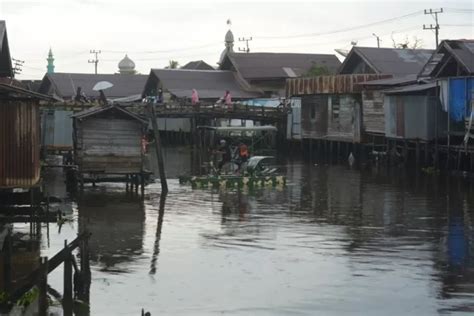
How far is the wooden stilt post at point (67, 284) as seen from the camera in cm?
1074

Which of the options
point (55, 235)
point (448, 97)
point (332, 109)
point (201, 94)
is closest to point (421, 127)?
point (448, 97)

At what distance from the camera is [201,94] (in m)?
56.5

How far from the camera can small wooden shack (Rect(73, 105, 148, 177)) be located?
80.6ft

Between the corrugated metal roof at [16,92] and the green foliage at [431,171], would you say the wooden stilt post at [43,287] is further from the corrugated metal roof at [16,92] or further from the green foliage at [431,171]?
the green foliage at [431,171]

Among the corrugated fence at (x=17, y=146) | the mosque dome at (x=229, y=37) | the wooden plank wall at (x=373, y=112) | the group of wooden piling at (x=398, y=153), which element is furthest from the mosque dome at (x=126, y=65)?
the corrugated fence at (x=17, y=146)

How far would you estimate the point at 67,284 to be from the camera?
11055 mm

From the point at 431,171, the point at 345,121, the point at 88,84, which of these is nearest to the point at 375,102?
the point at 345,121

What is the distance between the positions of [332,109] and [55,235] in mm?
30930

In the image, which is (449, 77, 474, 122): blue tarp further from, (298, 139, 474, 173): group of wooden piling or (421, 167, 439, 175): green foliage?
(421, 167, 439, 175): green foliage

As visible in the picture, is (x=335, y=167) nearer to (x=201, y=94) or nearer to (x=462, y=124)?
(x=462, y=124)

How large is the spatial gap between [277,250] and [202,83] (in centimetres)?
4410

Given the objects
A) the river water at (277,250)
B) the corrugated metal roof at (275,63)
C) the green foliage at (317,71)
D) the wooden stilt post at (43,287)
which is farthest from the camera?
the corrugated metal roof at (275,63)

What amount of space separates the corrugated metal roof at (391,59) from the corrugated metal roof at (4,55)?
78.9 feet

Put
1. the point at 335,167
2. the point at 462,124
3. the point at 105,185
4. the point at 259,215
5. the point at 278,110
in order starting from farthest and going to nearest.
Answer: the point at 278,110 < the point at 335,167 < the point at 462,124 < the point at 105,185 < the point at 259,215
